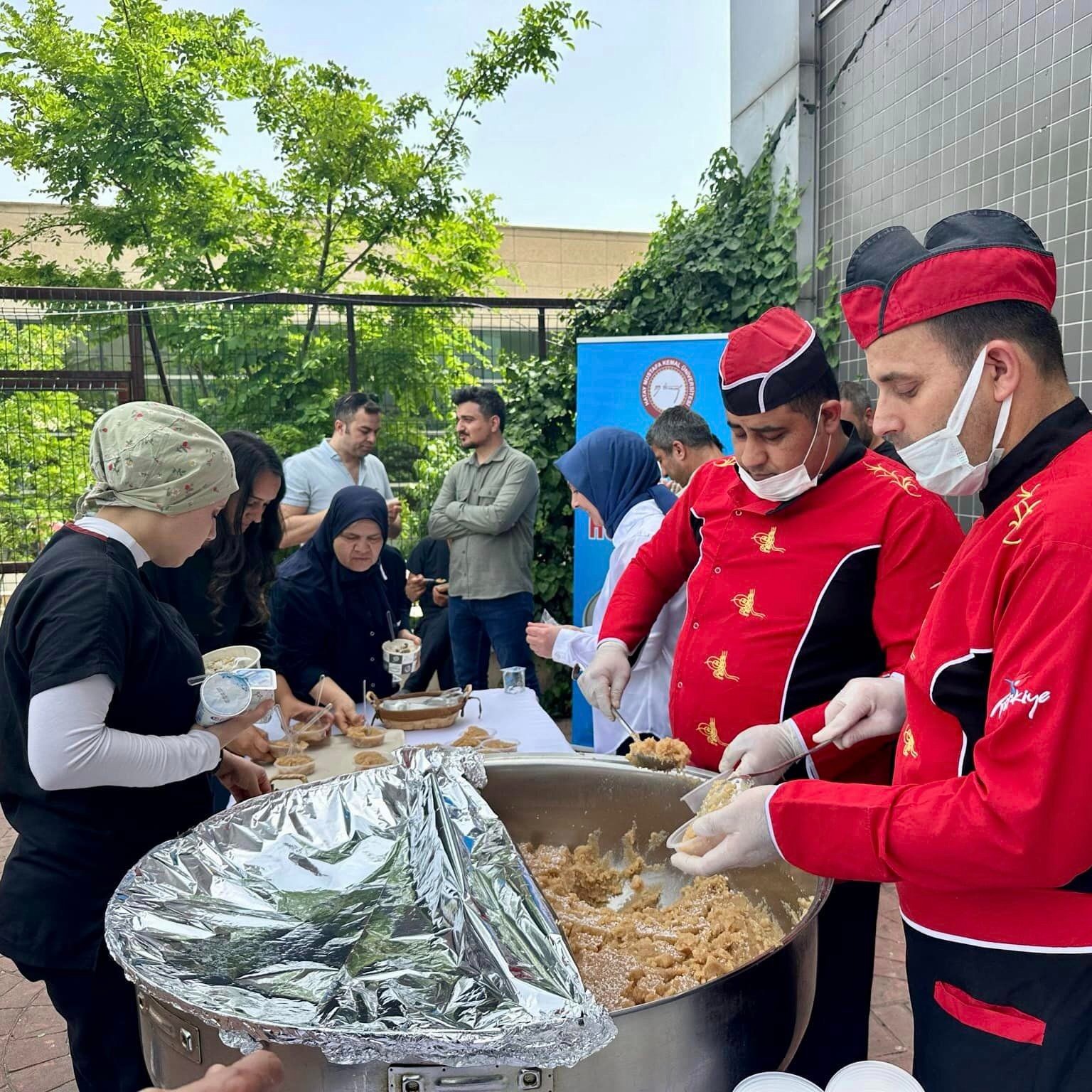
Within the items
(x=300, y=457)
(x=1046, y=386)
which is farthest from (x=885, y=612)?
(x=300, y=457)

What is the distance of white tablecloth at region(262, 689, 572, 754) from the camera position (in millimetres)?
2955

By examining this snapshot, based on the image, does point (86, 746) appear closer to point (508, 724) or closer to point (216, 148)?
point (508, 724)

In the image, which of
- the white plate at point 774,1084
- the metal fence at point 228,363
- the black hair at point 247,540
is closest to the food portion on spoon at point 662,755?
the white plate at point 774,1084

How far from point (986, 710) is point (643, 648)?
162cm

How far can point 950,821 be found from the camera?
1.06 m

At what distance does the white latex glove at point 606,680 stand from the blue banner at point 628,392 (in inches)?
111

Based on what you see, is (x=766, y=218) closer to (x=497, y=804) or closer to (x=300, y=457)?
(x=300, y=457)

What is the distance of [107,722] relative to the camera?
1729 mm

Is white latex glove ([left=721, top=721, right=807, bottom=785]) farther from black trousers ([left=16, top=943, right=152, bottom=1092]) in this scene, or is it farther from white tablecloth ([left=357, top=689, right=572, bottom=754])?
black trousers ([left=16, top=943, right=152, bottom=1092])

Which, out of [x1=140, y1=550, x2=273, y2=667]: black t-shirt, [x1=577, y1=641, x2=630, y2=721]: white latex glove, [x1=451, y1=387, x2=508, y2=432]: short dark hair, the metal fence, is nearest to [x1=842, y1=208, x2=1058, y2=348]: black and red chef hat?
[x1=577, y1=641, x2=630, y2=721]: white latex glove

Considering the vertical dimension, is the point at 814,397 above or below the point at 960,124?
below

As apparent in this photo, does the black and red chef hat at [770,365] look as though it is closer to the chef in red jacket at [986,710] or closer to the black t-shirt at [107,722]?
the chef in red jacket at [986,710]

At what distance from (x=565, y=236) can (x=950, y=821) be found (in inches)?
636

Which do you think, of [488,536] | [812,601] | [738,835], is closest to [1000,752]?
[738,835]
